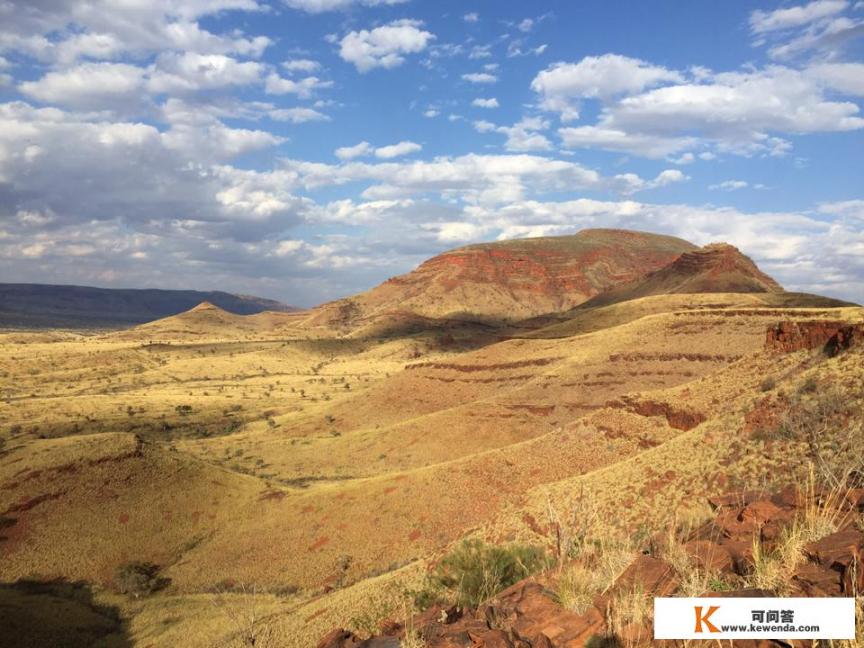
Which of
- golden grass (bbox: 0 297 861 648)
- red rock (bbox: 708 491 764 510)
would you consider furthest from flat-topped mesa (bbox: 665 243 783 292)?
red rock (bbox: 708 491 764 510)

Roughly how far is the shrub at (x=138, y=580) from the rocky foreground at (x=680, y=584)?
2138 centimetres

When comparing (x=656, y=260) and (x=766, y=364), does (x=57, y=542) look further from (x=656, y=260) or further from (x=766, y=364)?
(x=656, y=260)

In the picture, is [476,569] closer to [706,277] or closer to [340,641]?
[340,641]

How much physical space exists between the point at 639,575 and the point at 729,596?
1826mm

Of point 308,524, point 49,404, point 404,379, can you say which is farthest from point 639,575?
point 49,404

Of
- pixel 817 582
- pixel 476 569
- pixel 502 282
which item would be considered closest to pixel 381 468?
pixel 476 569

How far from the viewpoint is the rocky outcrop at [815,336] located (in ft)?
73.2

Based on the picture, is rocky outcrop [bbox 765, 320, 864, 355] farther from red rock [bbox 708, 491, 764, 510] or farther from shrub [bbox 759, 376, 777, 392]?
red rock [bbox 708, 491, 764, 510]

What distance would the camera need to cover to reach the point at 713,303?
261 ft

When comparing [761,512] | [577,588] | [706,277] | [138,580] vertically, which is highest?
A: [706,277]

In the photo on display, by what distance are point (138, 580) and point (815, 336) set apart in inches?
1312

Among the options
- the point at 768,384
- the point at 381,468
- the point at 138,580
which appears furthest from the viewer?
the point at 381,468

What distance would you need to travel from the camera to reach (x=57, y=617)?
21844 millimetres

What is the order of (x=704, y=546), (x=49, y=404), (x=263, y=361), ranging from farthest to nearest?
(x=263, y=361) < (x=49, y=404) < (x=704, y=546)
